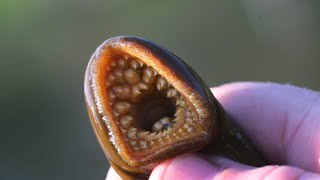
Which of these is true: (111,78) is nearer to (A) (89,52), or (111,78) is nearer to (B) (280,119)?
(B) (280,119)

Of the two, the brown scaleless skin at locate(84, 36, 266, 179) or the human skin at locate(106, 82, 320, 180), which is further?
the human skin at locate(106, 82, 320, 180)

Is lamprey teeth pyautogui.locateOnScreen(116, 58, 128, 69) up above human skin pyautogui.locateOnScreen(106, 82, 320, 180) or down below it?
above

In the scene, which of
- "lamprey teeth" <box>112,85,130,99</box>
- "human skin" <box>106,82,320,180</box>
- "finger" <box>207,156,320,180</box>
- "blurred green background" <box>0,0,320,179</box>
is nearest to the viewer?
"finger" <box>207,156,320,180</box>

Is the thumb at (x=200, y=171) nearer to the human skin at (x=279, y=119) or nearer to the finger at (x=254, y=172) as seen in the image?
the finger at (x=254, y=172)

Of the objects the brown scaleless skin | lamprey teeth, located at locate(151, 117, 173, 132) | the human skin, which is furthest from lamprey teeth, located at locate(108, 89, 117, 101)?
the human skin

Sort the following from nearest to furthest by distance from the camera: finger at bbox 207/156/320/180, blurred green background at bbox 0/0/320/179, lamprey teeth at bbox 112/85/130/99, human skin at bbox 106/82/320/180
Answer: finger at bbox 207/156/320/180 → lamprey teeth at bbox 112/85/130/99 → human skin at bbox 106/82/320/180 → blurred green background at bbox 0/0/320/179

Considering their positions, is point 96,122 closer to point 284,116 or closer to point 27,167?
point 284,116

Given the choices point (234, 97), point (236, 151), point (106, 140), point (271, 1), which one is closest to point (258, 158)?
point (236, 151)

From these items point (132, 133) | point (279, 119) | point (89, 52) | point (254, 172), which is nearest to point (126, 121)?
point (132, 133)

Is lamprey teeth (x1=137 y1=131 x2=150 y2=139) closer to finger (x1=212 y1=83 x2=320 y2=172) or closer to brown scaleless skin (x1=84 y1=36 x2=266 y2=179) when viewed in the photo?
brown scaleless skin (x1=84 y1=36 x2=266 y2=179)
